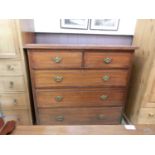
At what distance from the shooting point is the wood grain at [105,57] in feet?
4.16

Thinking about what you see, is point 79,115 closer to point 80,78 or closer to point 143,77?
point 80,78

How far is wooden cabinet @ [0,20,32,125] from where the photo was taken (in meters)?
1.16

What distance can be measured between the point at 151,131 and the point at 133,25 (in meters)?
1.39

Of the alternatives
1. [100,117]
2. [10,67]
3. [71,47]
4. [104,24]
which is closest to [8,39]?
[10,67]

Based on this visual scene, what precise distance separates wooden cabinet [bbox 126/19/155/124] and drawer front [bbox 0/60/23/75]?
1.30 meters

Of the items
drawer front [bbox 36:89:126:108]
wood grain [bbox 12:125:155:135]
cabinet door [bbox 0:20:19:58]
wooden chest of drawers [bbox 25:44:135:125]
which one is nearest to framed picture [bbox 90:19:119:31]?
wooden chest of drawers [bbox 25:44:135:125]

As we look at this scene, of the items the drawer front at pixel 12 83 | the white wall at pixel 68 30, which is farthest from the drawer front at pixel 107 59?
the drawer front at pixel 12 83

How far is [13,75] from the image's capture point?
133 centimetres

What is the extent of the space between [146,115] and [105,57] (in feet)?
2.88

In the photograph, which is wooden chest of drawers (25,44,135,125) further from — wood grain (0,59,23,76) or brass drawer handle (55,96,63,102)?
wood grain (0,59,23,76)

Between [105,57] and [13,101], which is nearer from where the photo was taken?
[105,57]

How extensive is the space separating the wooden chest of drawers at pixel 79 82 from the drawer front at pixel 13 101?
0.50 ft

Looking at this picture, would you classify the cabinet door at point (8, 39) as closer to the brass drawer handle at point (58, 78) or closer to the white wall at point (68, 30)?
the brass drawer handle at point (58, 78)
